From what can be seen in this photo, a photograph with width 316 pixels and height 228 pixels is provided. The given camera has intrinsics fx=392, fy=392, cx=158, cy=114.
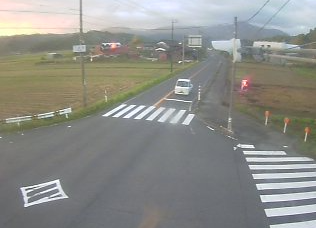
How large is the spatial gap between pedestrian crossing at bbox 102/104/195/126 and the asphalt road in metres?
2.82

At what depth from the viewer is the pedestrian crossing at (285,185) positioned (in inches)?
527

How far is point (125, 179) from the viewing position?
53.7 feet

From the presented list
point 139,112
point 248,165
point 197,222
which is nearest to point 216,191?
point 197,222

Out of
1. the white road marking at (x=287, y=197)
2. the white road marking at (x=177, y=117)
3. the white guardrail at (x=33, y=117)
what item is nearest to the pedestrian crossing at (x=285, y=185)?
the white road marking at (x=287, y=197)

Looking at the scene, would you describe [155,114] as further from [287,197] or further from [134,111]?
[287,197]

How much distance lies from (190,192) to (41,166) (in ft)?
23.3

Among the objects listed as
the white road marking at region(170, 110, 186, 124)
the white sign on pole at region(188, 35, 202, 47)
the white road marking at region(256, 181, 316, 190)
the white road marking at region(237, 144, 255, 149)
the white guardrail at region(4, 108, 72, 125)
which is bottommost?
the white road marking at region(256, 181, 316, 190)

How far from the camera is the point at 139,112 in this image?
32.8 meters

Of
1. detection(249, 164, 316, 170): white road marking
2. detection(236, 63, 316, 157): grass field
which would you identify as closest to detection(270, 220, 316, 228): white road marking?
detection(249, 164, 316, 170): white road marking

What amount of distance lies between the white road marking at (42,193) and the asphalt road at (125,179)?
34mm

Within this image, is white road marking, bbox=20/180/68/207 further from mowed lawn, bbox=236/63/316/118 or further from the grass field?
mowed lawn, bbox=236/63/316/118

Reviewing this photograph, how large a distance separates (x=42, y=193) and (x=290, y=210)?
29.8 ft

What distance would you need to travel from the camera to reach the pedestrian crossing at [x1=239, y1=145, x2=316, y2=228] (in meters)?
13.4

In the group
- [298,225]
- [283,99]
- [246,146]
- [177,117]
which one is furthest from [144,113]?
[298,225]
